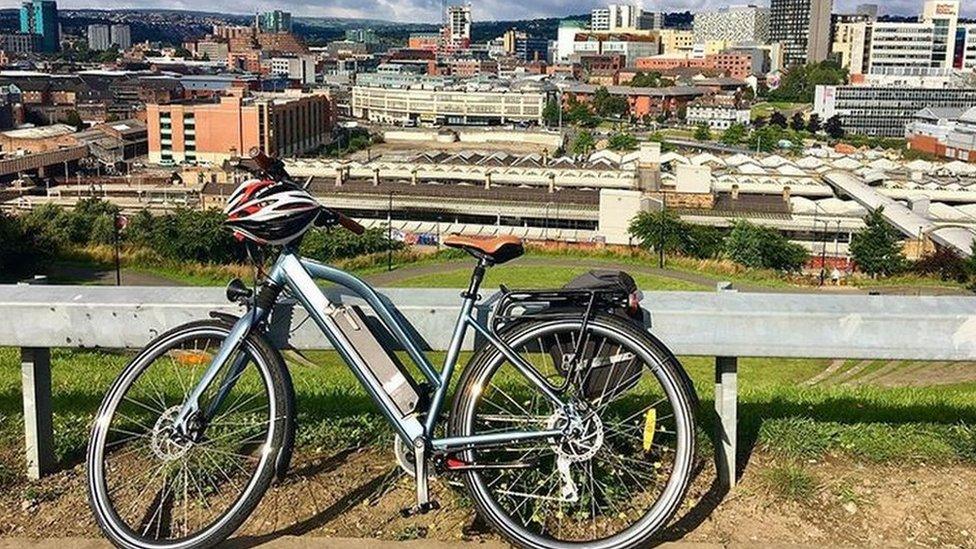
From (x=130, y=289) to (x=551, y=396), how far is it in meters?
1.12

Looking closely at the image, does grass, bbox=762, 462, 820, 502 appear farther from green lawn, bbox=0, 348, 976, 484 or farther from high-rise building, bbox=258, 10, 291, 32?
high-rise building, bbox=258, 10, 291, 32

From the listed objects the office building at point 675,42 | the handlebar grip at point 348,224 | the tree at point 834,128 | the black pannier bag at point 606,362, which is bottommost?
the tree at point 834,128

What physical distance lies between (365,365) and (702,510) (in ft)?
2.74

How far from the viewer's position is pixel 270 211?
1.90 meters

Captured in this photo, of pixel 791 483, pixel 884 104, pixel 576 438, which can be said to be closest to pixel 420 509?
pixel 576 438

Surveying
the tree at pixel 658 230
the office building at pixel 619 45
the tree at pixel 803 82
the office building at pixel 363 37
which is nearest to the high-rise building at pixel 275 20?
the office building at pixel 363 37

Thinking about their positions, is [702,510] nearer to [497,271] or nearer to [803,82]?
[497,271]

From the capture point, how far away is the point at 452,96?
207ft

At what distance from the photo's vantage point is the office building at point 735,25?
107438 mm

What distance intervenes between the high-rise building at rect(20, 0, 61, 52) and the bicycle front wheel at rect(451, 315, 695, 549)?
128071 millimetres

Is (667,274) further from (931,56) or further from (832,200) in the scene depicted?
(931,56)

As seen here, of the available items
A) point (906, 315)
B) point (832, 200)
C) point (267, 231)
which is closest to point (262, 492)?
point (267, 231)

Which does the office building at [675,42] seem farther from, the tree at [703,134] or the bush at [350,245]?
the bush at [350,245]

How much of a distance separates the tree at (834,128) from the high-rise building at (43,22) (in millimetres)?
97357
